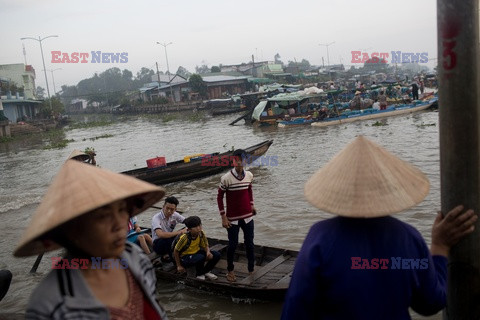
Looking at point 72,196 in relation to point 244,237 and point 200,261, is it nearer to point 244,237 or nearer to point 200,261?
point 244,237

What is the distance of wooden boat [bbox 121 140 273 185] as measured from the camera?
12.9 meters

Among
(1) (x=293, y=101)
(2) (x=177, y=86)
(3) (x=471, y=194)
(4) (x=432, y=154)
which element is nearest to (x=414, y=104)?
(1) (x=293, y=101)

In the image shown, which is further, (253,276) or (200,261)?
(200,261)

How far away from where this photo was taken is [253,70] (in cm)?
6341

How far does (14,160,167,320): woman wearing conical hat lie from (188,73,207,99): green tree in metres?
50.2

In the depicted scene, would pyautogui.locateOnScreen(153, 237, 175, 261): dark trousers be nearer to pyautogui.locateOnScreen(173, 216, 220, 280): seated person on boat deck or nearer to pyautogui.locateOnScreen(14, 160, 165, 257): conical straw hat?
pyautogui.locateOnScreen(173, 216, 220, 280): seated person on boat deck

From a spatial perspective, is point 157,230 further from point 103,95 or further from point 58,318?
point 103,95

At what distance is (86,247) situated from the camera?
151 cm

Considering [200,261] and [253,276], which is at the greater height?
[200,261]

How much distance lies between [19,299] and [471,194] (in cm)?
664

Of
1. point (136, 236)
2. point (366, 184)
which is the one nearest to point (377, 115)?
point (136, 236)

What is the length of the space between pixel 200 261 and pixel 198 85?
46856 mm

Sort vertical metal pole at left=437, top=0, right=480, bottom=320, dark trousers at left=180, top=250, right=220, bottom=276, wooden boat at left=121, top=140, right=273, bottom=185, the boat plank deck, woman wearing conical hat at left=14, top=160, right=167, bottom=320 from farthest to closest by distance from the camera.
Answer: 1. wooden boat at left=121, top=140, right=273, bottom=185
2. dark trousers at left=180, top=250, right=220, bottom=276
3. the boat plank deck
4. vertical metal pole at left=437, top=0, right=480, bottom=320
5. woman wearing conical hat at left=14, top=160, right=167, bottom=320

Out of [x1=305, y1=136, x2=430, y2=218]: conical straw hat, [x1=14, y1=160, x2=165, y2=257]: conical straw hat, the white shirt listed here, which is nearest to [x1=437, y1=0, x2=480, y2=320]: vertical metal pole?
[x1=305, y1=136, x2=430, y2=218]: conical straw hat
